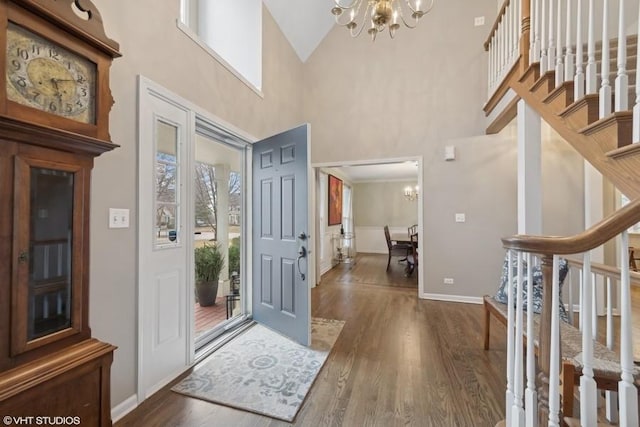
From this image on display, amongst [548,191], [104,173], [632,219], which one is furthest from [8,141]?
[548,191]

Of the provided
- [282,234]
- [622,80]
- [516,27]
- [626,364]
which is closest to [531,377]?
[626,364]

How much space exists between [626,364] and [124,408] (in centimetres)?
237

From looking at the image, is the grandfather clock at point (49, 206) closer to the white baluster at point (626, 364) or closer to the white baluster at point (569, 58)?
the white baluster at point (626, 364)

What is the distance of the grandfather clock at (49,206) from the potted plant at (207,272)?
2.31m

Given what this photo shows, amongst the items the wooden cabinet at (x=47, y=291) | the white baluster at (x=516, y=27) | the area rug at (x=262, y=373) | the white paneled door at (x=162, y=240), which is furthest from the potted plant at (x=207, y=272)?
the white baluster at (x=516, y=27)

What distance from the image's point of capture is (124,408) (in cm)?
167

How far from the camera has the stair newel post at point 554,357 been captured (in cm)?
92

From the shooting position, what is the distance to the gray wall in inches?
333

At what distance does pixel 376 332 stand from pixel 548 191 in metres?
2.89

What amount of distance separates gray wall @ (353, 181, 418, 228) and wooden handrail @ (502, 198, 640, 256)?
7603 mm

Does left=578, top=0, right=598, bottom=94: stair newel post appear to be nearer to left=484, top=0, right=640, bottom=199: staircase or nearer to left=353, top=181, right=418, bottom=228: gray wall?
left=484, top=0, right=640, bottom=199: staircase

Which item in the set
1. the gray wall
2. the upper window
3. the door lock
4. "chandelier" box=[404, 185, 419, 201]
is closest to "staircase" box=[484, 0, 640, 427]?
the door lock

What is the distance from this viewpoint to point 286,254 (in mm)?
2707

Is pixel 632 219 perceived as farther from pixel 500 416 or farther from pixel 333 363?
pixel 333 363
